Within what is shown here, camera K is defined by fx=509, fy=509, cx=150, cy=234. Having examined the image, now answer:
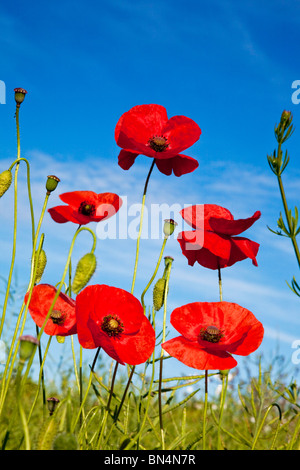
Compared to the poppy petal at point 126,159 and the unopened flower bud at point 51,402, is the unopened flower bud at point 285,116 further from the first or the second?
the unopened flower bud at point 51,402

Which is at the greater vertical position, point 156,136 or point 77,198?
point 156,136

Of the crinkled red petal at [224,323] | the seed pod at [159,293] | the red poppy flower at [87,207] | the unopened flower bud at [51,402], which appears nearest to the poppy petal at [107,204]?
the red poppy flower at [87,207]

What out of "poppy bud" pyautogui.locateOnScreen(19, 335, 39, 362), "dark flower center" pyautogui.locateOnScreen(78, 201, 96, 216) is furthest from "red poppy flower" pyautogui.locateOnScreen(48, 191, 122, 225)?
"poppy bud" pyautogui.locateOnScreen(19, 335, 39, 362)

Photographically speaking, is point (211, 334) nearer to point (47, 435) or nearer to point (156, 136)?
point (47, 435)

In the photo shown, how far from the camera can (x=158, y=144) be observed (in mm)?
1568

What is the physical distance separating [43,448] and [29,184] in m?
0.72

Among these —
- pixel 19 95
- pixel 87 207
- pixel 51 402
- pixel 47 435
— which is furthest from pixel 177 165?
pixel 47 435

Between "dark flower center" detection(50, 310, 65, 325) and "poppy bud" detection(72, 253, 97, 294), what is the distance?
0.09m

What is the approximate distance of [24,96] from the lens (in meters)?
1.54

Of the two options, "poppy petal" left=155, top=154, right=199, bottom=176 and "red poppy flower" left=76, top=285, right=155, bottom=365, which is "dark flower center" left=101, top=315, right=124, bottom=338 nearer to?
"red poppy flower" left=76, top=285, right=155, bottom=365

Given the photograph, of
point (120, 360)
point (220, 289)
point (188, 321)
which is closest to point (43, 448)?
point (120, 360)

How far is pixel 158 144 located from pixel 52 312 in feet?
1.98

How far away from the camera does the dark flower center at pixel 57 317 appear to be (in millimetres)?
1352
